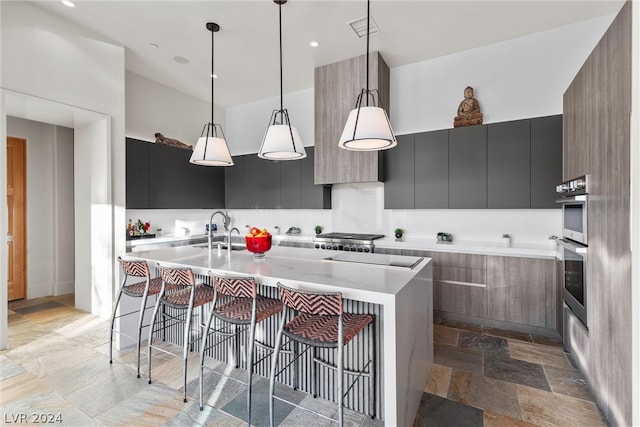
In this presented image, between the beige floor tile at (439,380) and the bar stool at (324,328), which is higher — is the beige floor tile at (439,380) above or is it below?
below

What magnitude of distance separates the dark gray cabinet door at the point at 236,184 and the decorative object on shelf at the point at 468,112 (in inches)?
133

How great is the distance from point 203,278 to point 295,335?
137cm

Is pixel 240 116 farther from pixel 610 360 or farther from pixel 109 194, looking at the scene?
pixel 610 360

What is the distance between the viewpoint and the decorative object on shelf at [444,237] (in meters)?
3.76

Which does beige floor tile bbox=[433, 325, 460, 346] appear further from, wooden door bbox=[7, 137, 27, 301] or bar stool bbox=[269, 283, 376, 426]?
wooden door bbox=[7, 137, 27, 301]

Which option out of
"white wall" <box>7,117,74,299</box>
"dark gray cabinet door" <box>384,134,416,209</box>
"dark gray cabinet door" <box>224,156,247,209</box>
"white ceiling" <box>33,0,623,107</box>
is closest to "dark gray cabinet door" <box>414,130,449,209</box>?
"dark gray cabinet door" <box>384,134,416,209</box>

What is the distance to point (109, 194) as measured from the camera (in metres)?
3.57

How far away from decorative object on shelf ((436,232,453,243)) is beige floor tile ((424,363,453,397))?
5.32ft

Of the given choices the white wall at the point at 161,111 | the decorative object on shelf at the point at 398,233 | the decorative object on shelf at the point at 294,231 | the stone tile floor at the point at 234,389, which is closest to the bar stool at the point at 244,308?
the stone tile floor at the point at 234,389

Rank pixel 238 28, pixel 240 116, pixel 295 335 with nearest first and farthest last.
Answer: pixel 295 335 → pixel 238 28 → pixel 240 116

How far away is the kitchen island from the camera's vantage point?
60.8 inches

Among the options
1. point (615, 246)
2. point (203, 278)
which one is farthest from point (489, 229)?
point (203, 278)

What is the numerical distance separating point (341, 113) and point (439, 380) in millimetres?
3183

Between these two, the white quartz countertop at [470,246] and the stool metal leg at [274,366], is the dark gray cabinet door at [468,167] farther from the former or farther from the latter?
the stool metal leg at [274,366]
